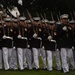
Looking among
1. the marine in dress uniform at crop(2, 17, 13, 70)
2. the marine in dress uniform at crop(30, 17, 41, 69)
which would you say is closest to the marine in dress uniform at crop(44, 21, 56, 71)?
the marine in dress uniform at crop(30, 17, 41, 69)

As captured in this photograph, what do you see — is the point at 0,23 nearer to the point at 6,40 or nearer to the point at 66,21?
the point at 6,40

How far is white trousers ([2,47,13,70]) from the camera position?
19844mm

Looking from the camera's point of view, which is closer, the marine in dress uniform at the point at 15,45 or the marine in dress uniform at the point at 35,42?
the marine in dress uniform at the point at 35,42

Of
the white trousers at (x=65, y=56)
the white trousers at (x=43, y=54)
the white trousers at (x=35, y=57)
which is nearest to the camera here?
the white trousers at (x=65, y=56)

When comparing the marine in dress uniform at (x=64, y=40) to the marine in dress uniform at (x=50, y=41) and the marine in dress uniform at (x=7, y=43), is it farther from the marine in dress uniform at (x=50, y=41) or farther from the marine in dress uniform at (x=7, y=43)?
Result: the marine in dress uniform at (x=7, y=43)

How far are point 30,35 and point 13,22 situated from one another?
0.90 m

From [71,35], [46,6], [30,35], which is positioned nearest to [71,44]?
[71,35]

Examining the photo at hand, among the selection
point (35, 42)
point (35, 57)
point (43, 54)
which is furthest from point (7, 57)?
point (43, 54)

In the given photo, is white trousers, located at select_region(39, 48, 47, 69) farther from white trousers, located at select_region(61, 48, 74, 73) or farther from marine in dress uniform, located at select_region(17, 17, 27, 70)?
white trousers, located at select_region(61, 48, 74, 73)

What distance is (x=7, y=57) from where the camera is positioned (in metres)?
20.0

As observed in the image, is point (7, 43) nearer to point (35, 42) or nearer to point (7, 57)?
point (7, 57)

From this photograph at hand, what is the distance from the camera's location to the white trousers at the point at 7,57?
1984 cm

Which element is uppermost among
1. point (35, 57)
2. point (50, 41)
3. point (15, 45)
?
point (50, 41)

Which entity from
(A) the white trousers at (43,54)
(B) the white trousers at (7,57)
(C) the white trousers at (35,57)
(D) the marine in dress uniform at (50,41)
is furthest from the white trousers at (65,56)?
(B) the white trousers at (7,57)
